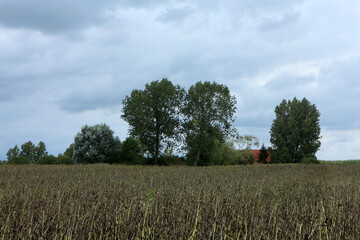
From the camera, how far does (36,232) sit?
3.06 metres

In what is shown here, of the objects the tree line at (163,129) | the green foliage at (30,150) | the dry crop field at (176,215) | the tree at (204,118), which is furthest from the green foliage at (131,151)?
the green foliage at (30,150)

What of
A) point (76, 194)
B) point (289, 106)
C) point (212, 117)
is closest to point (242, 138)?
point (289, 106)

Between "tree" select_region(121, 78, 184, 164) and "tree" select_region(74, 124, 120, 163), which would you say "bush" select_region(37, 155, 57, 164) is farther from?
"tree" select_region(121, 78, 184, 164)

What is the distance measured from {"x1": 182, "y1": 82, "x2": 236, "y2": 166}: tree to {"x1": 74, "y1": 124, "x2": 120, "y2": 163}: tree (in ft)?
24.4

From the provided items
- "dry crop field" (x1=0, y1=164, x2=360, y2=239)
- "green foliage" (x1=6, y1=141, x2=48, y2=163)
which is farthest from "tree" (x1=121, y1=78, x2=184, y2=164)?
"green foliage" (x1=6, y1=141, x2=48, y2=163)

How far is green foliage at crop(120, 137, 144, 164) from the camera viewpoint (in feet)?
102

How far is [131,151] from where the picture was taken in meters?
31.5

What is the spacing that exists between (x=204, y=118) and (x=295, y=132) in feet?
66.2

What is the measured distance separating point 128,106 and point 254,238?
30.4m

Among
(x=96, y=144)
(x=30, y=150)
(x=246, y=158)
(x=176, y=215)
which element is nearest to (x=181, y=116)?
(x=96, y=144)

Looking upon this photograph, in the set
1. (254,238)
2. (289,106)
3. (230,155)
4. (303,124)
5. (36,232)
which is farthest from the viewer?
(289,106)

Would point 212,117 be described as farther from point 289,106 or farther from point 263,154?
point 289,106

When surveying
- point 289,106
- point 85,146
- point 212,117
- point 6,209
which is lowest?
point 6,209

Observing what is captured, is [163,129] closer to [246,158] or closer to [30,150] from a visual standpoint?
[246,158]
